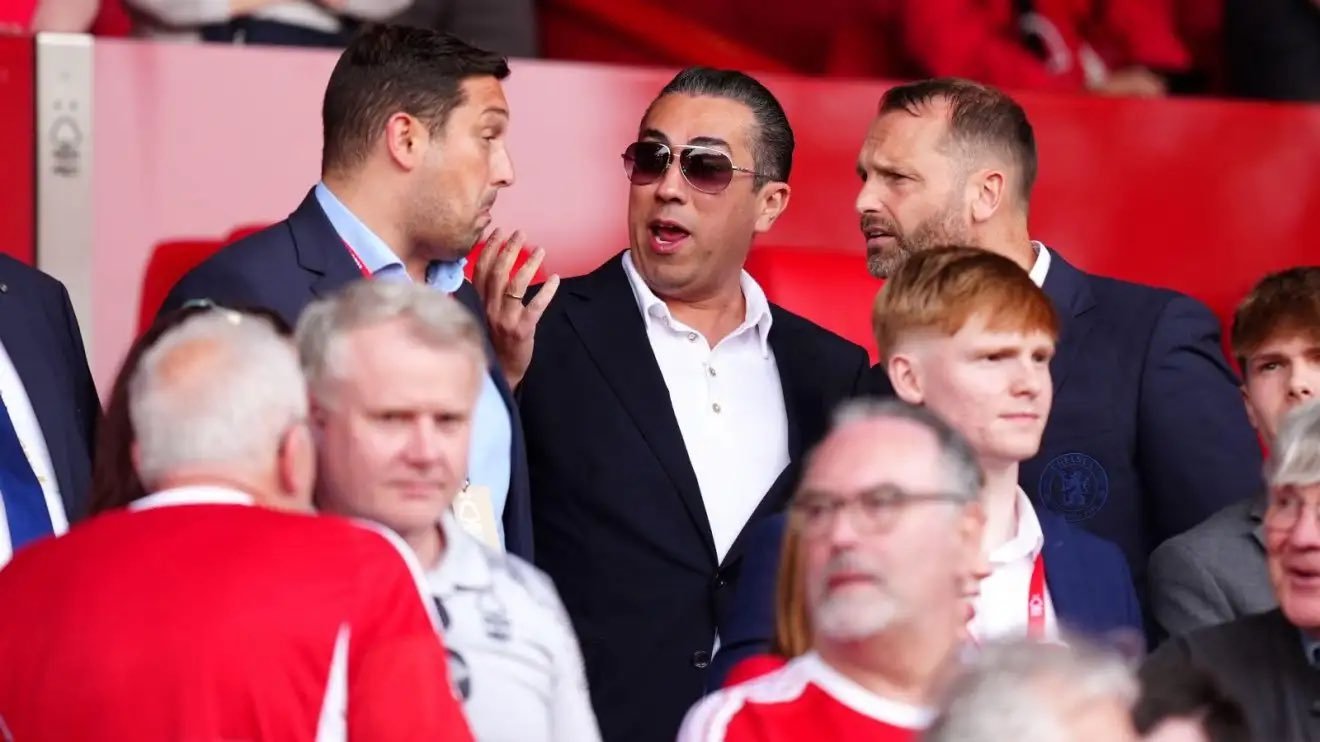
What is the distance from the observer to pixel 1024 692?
7.18 ft

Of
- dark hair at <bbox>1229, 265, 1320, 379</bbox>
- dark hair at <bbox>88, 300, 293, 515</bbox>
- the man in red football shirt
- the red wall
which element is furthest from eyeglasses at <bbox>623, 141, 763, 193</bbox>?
dark hair at <bbox>88, 300, 293, 515</bbox>

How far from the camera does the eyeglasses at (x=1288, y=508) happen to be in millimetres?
3348

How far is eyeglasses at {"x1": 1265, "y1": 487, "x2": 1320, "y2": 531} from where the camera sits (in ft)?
11.0

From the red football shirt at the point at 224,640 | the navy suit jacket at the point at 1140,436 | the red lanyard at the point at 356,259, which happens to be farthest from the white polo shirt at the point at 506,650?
the navy suit jacket at the point at 1140,436

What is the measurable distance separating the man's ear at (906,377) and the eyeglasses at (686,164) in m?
0.96

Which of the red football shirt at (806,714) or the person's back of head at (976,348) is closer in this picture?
the red football shirt at (806,714)

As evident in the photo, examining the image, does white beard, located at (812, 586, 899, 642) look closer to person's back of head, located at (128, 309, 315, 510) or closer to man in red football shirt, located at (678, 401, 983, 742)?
man in red football shirt, located at (678, 401, 983, 742)

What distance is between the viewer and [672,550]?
418 centimetres

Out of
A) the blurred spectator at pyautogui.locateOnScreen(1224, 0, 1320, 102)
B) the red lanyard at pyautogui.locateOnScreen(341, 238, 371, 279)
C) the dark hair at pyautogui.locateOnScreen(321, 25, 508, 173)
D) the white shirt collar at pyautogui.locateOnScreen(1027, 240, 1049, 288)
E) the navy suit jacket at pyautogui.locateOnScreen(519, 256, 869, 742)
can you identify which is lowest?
the navy suit jacket at pyautogui.locateOnScreen(519, 256, 869, 742)

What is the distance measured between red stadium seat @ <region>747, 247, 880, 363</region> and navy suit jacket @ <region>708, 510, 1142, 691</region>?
5.42ft

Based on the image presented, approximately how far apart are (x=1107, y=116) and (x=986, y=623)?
2.71m

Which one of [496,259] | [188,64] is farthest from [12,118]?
[496,259]

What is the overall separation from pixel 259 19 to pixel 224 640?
310 cm

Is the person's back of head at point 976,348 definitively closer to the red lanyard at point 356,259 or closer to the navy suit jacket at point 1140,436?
the navy suit jacket at point 1140,436
